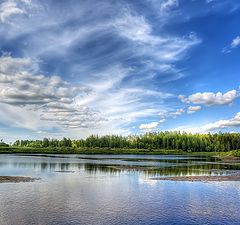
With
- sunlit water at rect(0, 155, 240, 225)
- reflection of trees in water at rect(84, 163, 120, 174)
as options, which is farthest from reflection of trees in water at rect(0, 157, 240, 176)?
sunlit water at rect(0, 155, 240, 225)

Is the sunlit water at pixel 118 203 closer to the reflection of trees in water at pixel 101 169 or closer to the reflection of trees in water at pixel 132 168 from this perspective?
the reflection of trees in water at pixel 132 168

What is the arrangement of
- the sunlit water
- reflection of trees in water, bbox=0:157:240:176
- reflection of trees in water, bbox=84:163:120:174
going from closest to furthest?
the sunlit water
reflection of trees in water, bbox=0:157:240:176
reflection of trees in water, bbox=84:163:120:174

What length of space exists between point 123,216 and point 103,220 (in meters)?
2.84

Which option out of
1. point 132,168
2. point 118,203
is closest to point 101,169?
point 132,168

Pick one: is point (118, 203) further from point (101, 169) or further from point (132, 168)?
point (132, 168)

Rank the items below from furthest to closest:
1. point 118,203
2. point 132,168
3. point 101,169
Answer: point 132,168 < point 101,169 < point 118,203

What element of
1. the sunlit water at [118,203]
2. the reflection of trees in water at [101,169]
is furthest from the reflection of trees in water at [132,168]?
the sunlit water at [118,203]

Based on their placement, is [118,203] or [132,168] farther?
[132,168]

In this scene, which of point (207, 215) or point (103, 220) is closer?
point (103, 220)

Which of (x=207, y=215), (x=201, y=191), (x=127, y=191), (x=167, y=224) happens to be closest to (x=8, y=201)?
(x=127, y=191)

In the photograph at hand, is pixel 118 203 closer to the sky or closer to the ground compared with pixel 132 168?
closer to the ground

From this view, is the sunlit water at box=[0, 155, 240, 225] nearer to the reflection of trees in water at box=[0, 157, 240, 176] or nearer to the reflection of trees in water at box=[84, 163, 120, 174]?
the reflection of trees in water at box=[0, 157, 240, 176]

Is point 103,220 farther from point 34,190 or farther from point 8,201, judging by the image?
point 34,190

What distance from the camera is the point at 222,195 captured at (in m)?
52.2
